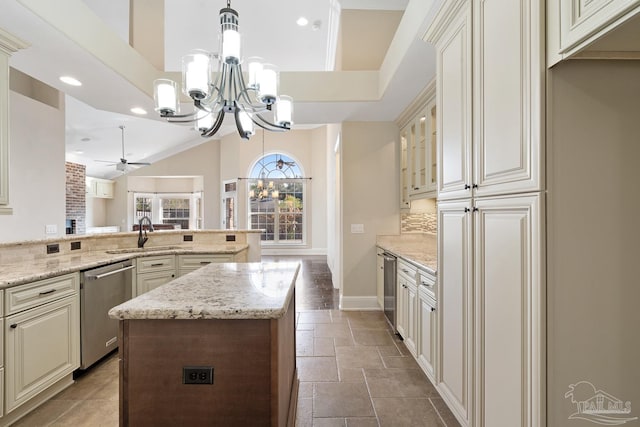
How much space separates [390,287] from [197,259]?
2.31 metres

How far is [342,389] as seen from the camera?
2.38 metres

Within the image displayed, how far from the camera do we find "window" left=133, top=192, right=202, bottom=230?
38.7 feet

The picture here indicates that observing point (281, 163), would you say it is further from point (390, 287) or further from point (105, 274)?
point (105, 274)

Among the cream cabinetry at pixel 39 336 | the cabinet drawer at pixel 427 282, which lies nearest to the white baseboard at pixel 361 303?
the cabinet drawer at pixel 427 282

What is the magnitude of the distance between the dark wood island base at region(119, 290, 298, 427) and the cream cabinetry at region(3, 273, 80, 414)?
1316 millimetres

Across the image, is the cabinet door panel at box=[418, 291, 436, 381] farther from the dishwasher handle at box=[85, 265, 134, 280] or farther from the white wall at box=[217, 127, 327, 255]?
the white wall at box=[217, 127, 327, 255]

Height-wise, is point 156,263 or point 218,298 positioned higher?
point 218,298

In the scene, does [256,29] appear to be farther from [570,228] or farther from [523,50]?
[570,228]

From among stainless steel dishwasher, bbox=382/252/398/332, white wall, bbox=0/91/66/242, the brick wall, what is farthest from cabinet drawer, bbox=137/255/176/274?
the brick wall

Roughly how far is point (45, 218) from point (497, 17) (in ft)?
18.3

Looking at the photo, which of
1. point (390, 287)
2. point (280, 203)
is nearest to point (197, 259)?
point (390, 287)

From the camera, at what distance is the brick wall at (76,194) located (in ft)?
24.8

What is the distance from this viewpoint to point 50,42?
2350 mm

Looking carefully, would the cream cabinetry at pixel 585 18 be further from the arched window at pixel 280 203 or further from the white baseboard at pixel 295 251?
the white baseboard at pixel 295 251
